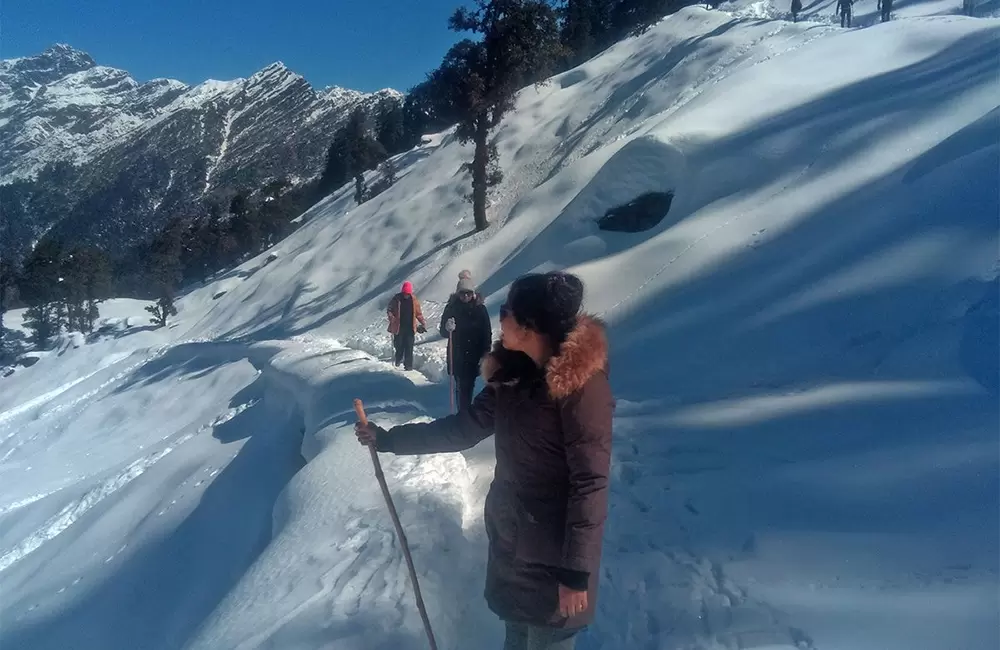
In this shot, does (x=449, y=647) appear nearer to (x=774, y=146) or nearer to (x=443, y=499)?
(x=443, y=499)

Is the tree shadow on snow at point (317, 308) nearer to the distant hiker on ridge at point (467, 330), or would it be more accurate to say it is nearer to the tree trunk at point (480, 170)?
the tree trunk at point (480, 170)

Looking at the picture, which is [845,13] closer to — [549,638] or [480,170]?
[480,170]

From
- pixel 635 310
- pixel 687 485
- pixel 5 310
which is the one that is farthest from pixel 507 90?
pixel 5 310

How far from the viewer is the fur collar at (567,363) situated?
243 centimetres

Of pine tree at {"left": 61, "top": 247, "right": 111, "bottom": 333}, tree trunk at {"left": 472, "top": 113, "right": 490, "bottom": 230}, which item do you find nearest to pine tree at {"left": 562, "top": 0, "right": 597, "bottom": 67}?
tree trunk at {"left": 472, "top": 113, "right": 490, "bottom": 230}

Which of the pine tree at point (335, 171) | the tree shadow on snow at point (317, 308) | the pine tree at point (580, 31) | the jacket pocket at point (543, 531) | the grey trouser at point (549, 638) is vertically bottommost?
the tree shadow on snow at point (317, 308)

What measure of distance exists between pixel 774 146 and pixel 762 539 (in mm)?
8857

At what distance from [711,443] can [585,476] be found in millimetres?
3199

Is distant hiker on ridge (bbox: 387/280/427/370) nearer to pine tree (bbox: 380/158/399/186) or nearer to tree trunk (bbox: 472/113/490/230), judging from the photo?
tree trunk (bbox: 472/113/490/230)

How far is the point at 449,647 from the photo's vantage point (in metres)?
3.85

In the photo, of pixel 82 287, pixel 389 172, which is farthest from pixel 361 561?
pixel 82 287

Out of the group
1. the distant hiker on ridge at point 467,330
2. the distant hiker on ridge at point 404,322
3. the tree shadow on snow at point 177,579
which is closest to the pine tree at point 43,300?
the distant hiker on ridge at point 404,322

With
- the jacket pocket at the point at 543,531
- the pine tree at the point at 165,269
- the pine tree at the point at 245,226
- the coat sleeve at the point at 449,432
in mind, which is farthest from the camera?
the pine tree at the point at 245,226

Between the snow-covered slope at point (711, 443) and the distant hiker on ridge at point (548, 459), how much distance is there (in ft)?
4.33
